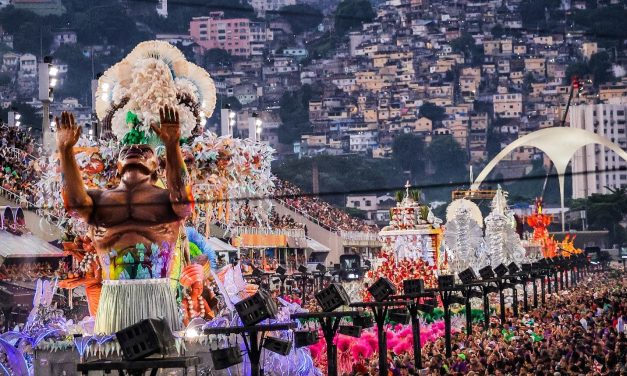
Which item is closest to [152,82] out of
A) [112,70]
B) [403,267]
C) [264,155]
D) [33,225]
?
[112,70]

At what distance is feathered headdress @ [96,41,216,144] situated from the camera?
22.4m

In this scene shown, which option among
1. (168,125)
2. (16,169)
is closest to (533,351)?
(168,125)

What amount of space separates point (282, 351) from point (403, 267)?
23772mm

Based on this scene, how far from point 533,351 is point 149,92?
957 cm

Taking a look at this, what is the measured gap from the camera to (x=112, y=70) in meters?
22.9

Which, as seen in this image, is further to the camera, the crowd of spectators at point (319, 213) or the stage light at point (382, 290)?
the crowd of spectators at point (319, 213)

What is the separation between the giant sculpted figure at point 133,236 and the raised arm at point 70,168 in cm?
1

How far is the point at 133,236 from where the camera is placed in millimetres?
19484

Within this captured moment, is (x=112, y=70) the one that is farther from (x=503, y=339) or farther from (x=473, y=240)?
(x=473, y=240)

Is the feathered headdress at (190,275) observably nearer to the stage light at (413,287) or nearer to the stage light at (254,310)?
the stage light at (254,310)

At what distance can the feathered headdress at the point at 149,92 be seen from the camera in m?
22.4

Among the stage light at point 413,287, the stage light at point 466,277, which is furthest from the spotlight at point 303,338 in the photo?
the stage light at point 466,277

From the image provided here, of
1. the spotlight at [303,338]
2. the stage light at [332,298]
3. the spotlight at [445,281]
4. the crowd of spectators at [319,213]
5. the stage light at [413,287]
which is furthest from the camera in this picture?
the crowd of spectators at [319,213]

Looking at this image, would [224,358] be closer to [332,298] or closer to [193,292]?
[193,292]
